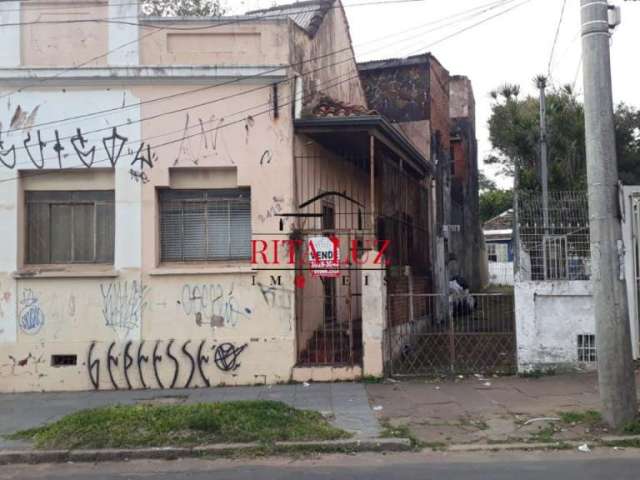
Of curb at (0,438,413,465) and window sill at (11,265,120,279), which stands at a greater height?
window sill at (11,265,120,279)

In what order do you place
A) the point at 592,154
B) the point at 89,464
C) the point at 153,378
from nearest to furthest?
the point at 89,464 < the point at 592,154 < the point at 153,378

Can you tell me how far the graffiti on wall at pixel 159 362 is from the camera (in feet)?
33.9

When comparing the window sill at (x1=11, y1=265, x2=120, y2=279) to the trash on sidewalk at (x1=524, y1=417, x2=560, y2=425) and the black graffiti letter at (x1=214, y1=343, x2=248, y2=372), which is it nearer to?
the black graffiti letter at (x1=214, y1=343, x2=248, y2=372)

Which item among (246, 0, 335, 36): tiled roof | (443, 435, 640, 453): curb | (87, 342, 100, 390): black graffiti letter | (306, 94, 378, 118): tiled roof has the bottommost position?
(443, 435, 640, 453): curb

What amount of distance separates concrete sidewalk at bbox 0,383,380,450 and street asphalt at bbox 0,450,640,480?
39.3 inches

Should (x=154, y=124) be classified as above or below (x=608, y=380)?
above

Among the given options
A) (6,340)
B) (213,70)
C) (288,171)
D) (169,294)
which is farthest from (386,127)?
(6,340)

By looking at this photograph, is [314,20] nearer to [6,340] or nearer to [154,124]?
[154,124]

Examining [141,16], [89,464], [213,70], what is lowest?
[89,464]

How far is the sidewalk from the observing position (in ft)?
24.2

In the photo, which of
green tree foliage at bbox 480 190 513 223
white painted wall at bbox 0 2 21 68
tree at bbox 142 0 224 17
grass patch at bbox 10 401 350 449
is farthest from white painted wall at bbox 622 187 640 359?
green tree foliage at bbox 480 190 513 223

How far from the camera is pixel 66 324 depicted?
34.3 ft

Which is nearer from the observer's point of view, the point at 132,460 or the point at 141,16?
the point at 132,460

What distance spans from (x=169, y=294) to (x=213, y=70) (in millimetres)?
3702
